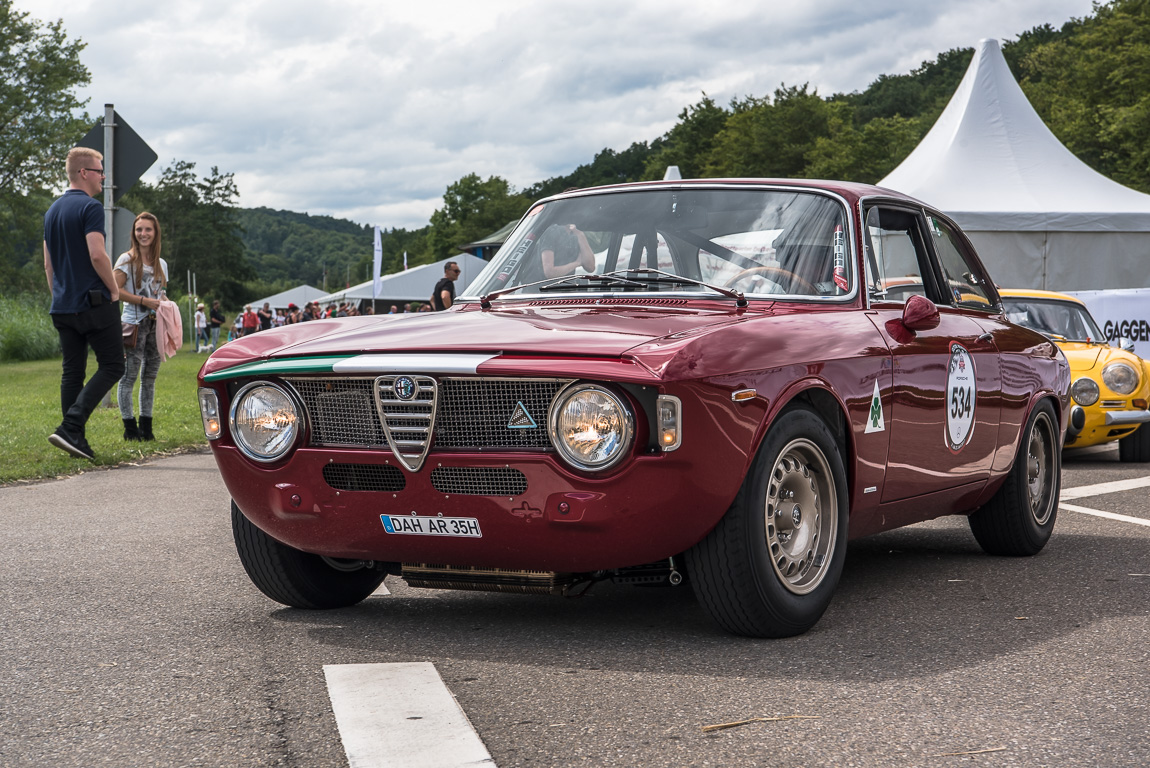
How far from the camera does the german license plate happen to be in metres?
3.80

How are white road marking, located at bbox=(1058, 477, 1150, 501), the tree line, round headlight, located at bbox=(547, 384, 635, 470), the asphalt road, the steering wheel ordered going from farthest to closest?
1. the tree line
2. white road marking, located at bbox=(1058, 477, 1150, 501)
3. the steering wheel
4. round headlight, located at bbox=(547, 384, 635, 470)
5. the asphalt road

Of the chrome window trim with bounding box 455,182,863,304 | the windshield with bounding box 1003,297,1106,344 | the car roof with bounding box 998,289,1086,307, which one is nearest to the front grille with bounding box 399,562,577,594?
the chrome window trim with bounding box 455,182,863,304

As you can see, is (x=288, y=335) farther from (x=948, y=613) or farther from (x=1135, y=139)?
(x=1135, y=139)

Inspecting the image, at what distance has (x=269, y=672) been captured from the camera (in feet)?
12.1

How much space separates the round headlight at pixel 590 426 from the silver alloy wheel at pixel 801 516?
0.59 m

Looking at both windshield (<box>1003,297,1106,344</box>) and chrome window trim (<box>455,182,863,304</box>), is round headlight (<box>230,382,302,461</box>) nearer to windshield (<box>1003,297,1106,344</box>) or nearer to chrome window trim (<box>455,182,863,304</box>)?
chrome window trim (<box>455,182,863,304</box>)

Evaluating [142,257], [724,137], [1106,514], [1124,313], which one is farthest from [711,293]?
[724,137]

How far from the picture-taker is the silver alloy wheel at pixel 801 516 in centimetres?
403

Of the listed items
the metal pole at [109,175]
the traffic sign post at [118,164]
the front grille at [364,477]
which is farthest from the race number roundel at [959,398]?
the metal pole at [109,175]

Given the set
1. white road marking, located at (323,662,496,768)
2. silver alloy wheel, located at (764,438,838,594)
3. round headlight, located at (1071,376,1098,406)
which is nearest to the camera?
white road marking, located at (323,662,496,768)

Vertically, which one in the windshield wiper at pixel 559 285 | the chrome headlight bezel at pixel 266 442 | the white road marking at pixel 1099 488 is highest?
the windshield wiper at pixel 559 285

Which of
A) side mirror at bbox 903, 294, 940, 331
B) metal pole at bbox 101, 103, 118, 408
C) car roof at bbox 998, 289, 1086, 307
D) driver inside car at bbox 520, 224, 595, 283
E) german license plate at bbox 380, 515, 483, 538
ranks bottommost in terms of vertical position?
german license plate at bbox 380, 515, 483, 538

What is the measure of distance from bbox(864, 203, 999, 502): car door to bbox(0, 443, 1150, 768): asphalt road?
19.3 inches

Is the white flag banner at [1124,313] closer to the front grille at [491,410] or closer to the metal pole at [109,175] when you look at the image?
the metal pole at [109,175]
